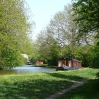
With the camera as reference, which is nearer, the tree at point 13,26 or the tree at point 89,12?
the tree at point 89,12

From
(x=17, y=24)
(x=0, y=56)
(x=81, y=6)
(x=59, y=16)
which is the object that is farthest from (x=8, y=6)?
(x=59, y=16)

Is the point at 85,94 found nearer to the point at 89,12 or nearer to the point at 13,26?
the point at 89,12

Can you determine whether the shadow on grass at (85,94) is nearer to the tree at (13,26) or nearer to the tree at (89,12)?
the tree at (89,12)

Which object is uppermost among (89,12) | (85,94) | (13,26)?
(13,26)

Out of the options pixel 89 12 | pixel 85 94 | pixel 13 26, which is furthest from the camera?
pixel 13 26

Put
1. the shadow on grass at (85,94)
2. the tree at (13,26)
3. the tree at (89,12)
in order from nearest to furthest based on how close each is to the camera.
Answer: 1. the shadow on grass at (85,94)
2. the tree at (89,12)
3. the tree at (13,26)

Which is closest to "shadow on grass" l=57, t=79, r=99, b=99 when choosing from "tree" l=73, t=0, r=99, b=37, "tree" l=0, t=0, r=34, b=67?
"tree" l=73, t=0, r=99, b=37

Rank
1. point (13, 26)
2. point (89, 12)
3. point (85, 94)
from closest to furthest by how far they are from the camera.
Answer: point (85, 94)
point (89, 12)
point (13, 26)

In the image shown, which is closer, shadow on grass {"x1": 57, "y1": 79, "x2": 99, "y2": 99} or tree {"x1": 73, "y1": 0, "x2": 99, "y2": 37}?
shadow on grass {"x1": 57, "y1": 79, "x2": 99, "y2": 99}

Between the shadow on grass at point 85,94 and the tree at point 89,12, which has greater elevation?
the tree at point 89,12

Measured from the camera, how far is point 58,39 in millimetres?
55688

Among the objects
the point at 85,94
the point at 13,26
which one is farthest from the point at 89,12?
the point at 13,26

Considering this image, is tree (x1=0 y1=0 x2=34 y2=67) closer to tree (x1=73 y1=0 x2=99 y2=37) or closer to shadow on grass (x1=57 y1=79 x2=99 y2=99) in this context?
tree (x1=73 y1=0 x2=99 y2=37)

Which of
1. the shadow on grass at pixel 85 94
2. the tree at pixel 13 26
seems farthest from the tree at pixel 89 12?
the tree at pixel 13 26
